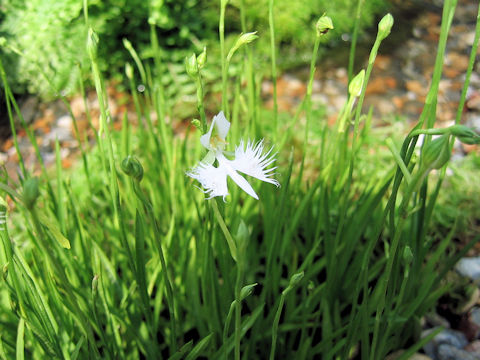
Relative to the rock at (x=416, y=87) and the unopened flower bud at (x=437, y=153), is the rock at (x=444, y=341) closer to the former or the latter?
the unopened flower bud at (x=437, y=153)

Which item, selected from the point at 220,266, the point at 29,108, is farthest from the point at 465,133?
the point at 29,108

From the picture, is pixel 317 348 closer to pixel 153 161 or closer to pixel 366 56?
pixel 153 161

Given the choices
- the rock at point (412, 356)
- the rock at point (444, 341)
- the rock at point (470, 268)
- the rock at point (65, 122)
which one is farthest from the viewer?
the rock at point (65, 122)

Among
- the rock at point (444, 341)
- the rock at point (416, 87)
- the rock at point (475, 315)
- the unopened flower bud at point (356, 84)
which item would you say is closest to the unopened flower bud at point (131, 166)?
the unopened flower bud at point (356, 84)

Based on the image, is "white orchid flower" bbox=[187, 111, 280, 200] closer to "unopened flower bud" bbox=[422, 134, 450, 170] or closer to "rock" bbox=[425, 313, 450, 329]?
"unopened flower bud" bbox=[422, 134, 450, 170]

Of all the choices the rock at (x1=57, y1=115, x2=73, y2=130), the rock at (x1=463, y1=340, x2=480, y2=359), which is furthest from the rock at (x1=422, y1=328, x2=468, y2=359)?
the rock at (x1=57, y1=115, x2=73, y2=130)

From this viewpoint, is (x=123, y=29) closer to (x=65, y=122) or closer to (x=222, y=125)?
(x=65, y=122)
